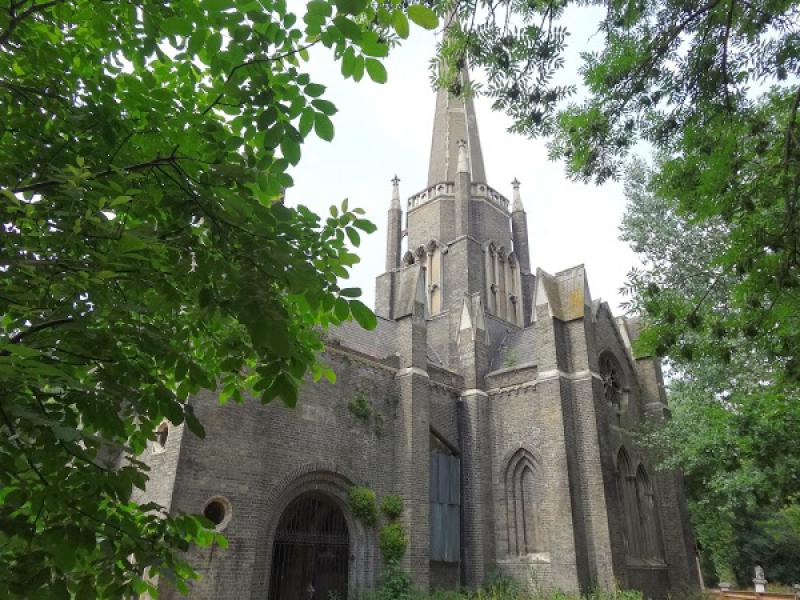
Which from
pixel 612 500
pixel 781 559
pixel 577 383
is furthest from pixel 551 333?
pixel 781 559

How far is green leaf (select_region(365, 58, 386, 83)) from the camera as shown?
8.86 feet

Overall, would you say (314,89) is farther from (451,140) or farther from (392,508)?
(451,140)

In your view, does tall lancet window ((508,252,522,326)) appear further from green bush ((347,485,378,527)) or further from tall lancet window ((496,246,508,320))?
green bush ((347,485,378,527))

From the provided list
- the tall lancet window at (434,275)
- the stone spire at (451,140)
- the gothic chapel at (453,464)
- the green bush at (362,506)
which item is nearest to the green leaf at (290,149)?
the gothic chapel at (453,464)

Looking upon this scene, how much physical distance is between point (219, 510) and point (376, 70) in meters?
12.6

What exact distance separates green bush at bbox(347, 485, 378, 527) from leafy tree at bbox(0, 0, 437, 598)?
12669 millimetres

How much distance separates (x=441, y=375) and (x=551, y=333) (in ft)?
13.3

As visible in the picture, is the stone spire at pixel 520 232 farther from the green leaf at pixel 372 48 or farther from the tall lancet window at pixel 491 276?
the green leaf at pixel 372 48

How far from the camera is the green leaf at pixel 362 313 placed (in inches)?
122

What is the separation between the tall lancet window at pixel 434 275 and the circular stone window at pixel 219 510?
14845 millimetres

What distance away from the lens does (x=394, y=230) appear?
98.6ft

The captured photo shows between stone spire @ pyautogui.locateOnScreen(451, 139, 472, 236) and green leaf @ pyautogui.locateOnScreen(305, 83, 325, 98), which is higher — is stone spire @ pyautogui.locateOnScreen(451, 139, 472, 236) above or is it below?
above

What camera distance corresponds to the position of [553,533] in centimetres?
1694

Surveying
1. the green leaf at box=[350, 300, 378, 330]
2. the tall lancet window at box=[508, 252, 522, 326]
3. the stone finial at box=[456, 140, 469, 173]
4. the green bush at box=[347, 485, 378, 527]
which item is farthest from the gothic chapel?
the green leaf at box=[350, 300, 378, 330]
